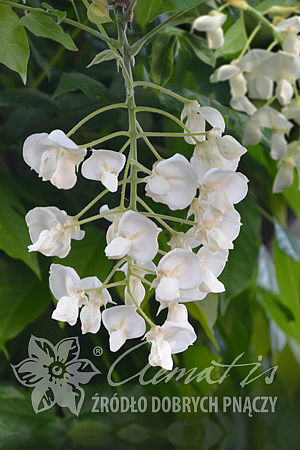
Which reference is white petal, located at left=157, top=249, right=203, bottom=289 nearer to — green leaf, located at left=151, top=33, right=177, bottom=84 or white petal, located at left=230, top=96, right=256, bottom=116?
white petal, located at left=230, top=96, right=256, bottom=116

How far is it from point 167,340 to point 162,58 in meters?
0.28

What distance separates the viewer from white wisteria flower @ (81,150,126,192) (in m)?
0.28

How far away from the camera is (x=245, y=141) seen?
13.3 inches

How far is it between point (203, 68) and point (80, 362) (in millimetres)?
320

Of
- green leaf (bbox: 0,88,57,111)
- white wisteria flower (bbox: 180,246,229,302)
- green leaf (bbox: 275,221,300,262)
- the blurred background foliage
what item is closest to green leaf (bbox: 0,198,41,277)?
the blurred background foliage

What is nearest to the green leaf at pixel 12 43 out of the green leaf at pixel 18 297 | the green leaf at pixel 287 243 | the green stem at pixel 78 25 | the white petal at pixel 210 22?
the green stem at pixel 78 25

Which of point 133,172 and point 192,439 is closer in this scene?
point 133,172

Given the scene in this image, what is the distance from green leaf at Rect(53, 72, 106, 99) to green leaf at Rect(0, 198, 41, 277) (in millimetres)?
115

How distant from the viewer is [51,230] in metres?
0.28

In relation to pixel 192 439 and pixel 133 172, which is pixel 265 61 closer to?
pixel 133 172

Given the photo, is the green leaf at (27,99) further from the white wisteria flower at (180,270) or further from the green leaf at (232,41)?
the white wisteria flower at (180,270)

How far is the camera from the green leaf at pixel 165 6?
1.12ft

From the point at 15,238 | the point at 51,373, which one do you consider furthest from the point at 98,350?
the point at 15,238

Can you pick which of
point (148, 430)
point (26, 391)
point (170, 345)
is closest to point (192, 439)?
point (148, 430)
